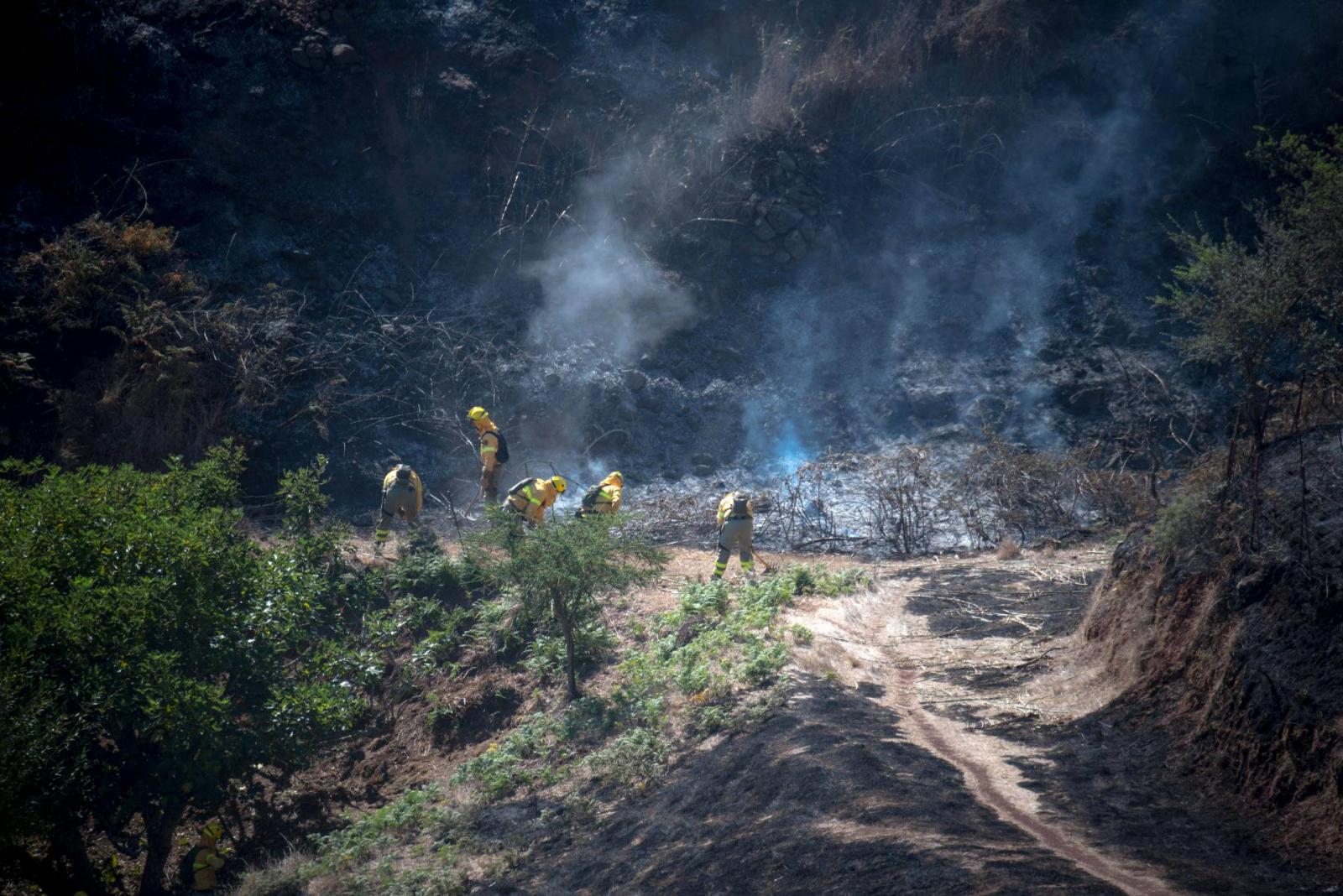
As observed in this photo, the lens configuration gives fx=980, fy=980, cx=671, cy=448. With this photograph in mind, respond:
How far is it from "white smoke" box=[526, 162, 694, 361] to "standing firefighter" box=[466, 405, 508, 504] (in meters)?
5.36

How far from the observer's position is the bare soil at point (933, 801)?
516 cm

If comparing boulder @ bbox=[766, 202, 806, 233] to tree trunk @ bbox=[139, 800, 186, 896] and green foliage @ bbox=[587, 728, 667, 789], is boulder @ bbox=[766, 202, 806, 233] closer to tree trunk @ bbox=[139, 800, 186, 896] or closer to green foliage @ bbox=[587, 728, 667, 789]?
green foliage @ bbox=[587, 728, 667, 789]

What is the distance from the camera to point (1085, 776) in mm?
6695

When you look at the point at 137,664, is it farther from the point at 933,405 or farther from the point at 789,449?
the point at 933,405

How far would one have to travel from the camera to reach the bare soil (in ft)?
16.9

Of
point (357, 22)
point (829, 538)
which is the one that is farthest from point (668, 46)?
point (829, 538)

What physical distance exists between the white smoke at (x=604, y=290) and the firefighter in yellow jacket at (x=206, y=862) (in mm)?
12795

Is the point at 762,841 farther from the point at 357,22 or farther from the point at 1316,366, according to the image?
the point at 357,22

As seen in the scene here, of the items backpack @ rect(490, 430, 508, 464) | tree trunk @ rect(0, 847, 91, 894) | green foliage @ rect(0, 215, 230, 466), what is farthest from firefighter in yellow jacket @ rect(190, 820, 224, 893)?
green foliage @ rect(0, 215, 230, 466)

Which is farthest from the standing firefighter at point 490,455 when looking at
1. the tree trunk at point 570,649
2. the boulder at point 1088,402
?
the boulder at point 1088,402

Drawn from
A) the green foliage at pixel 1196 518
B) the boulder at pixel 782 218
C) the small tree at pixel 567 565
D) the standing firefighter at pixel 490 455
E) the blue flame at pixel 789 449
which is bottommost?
the green foliage at pixel 1196 518

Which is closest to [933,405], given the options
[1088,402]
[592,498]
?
[1088,402]

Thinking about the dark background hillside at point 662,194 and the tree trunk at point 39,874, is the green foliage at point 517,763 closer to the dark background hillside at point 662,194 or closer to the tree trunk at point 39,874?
the tree trunk at point 39,874

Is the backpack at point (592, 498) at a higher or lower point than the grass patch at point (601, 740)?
higher
